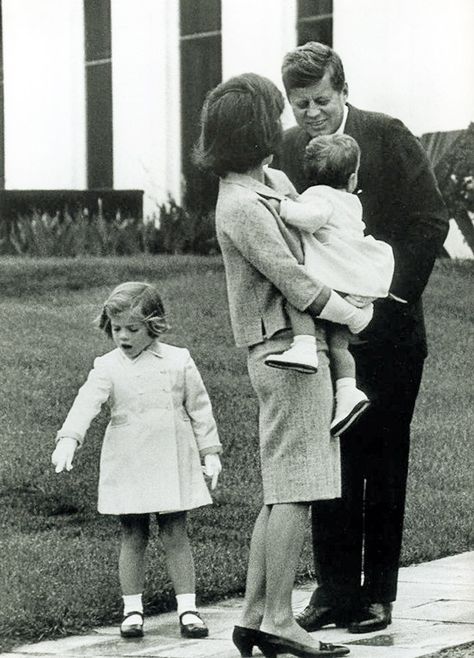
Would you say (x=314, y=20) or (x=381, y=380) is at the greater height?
(x=314, y=20)

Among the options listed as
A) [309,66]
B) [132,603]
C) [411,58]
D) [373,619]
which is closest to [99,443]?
[132,603]

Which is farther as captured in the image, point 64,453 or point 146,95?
point 146,95

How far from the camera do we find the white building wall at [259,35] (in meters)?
12.4

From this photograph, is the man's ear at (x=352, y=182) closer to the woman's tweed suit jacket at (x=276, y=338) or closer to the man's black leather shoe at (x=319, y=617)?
the woman's tweed suit jacket at (x=276, y=338)

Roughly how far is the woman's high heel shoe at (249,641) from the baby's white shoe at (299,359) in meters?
0.81

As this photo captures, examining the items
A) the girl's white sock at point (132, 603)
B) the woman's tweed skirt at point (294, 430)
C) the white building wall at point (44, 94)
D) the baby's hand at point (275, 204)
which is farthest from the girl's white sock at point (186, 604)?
the white building wall at point (44, 94)

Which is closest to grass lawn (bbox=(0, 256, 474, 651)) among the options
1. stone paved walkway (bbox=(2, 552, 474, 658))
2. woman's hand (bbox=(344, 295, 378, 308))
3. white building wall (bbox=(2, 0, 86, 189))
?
stone paved walkway (bbox=(2, 552, 474, 658))

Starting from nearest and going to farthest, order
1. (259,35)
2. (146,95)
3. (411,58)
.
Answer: (259,35)
(146,95)
(411,58)

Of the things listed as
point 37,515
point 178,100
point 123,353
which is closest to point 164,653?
point 123,353

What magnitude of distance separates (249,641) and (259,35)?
8.38 meters

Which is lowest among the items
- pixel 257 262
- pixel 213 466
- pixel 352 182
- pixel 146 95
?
pixel 213 466

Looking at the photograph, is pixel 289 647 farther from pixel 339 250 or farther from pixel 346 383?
pixel 339 250

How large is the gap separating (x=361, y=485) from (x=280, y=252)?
1112 millimetres

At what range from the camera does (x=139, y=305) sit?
5.14m
